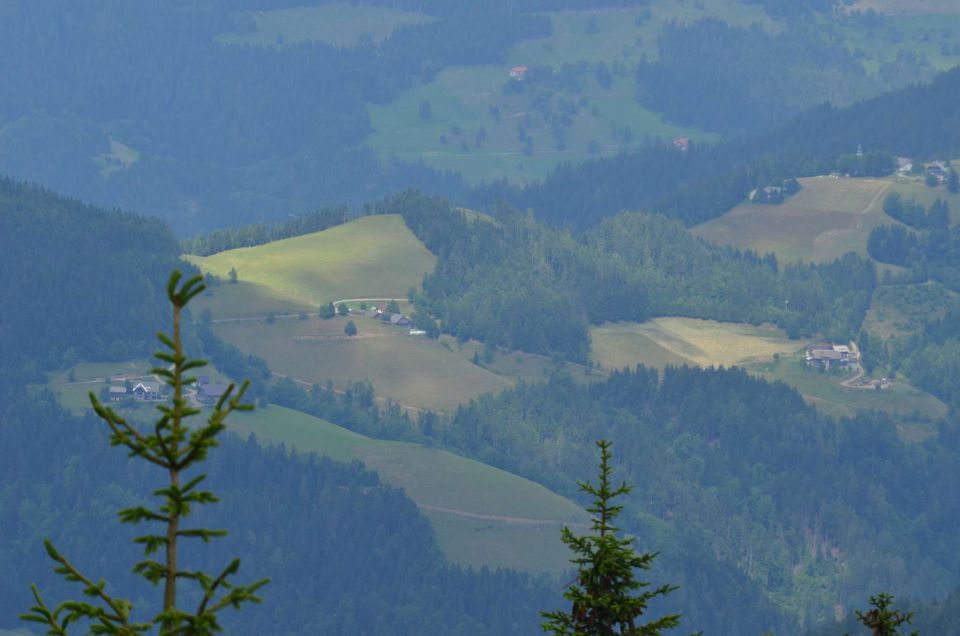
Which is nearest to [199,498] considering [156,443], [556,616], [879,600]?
[156,443]

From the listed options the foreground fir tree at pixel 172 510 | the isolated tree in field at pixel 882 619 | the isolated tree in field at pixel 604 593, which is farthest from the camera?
the isolated tree in field at pixel 882 619

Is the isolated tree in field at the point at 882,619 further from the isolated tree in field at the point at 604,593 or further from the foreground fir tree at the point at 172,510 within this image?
the foreground fir tree at the point at 172,510

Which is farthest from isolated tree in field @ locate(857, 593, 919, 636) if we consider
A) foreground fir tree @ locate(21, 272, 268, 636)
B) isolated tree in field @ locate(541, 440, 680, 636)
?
foreground fir tree @ locate(21, 272, 268, 636)

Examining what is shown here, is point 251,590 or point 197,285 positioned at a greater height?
point 197,285

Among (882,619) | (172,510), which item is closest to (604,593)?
(882,619)

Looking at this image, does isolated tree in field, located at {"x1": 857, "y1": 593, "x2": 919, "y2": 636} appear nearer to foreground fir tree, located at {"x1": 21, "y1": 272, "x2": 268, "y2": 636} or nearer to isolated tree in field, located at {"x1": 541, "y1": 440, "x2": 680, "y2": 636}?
isolated tree in field, located at {"x1": 541, "y1": 440, "x2": 680, "y2": 636}

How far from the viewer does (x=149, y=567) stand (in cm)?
2930

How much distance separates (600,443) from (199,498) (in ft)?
25.3

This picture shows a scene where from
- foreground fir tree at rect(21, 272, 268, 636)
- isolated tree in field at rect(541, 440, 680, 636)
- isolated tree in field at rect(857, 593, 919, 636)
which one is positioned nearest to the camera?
foreground fir tree at rect(21, 272, 268, 636)

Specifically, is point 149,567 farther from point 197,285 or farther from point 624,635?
point 624,635

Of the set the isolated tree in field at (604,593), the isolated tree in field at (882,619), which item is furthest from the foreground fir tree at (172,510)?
the isolated tree in field at (882,619)

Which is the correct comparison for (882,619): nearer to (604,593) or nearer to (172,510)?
(604,593)

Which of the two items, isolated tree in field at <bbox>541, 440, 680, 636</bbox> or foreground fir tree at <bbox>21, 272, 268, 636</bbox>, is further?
isolated tree in field at <bbox>541, 440, 680, 636</bbox>

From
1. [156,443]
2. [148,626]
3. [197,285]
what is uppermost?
[197,285]
